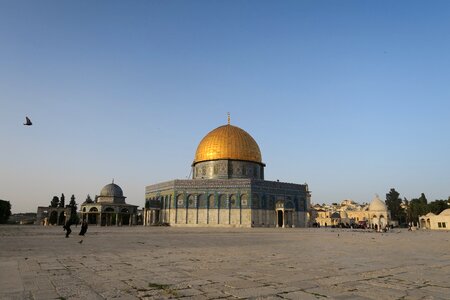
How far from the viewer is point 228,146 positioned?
49406 millimetres

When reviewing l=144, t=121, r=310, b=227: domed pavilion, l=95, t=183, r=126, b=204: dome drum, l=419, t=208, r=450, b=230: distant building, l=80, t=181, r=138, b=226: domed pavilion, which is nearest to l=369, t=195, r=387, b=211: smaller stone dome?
l=419, t=208, r=450, b=230: distant building

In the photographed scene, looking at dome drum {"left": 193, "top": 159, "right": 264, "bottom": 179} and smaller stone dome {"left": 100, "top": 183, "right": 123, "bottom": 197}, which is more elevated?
dome drum {"left": 193, "top": 159, "right": 264, "bottom": 179}

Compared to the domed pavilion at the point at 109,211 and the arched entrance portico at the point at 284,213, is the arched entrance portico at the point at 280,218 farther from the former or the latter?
the domed pavilion at the point at 109,211

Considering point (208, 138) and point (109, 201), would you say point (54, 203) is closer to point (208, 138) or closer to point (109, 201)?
point (109, 201)

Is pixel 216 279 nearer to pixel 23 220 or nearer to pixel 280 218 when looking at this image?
pixel 280 218

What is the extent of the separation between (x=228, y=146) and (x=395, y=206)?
1846 inches

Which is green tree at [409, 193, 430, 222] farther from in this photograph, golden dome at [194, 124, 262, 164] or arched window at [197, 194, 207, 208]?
arched window at [197, 194, 207, 208]

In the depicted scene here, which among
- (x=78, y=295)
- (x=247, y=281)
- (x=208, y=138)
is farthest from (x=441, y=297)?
(x=208, y=138)

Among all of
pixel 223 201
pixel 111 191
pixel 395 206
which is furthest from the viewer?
pixel 395 206

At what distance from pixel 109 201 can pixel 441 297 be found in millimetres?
58043

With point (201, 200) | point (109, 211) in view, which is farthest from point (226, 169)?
point (109, 211)

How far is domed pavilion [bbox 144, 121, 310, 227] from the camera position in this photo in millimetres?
44969

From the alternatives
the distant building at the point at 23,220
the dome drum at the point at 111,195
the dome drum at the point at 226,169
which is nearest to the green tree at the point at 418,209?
the dome drum at the point at 226,169

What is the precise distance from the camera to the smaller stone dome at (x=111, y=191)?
5859 cm
